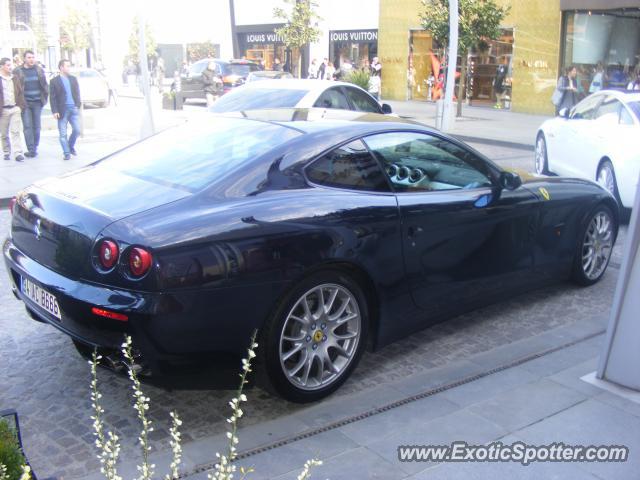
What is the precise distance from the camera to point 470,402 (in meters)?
3.94

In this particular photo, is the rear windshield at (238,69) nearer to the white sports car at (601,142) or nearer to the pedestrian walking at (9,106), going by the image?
the pedestrian walking at (9,106)

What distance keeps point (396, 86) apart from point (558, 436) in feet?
92.5

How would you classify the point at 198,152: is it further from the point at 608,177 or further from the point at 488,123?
the point at 488,123

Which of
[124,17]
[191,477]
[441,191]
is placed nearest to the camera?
[191,477]

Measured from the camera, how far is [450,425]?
12.0ft

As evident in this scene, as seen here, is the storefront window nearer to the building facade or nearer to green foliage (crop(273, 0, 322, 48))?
the building facade

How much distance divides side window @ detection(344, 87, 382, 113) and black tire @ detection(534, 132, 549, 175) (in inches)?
103

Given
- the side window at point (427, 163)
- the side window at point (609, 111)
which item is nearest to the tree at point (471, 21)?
the side window at point (609, 111)

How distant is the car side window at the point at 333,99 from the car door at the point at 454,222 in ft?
19.3

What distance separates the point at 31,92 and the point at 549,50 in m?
17.7

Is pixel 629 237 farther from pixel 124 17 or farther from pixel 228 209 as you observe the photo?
pixel 124 17

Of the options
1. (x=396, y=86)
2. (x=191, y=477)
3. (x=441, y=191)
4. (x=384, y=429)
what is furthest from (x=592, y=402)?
(x=396, y=86)

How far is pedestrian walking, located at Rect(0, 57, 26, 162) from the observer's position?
11836 mm

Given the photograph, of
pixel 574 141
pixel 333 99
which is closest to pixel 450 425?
pixel 574 141
